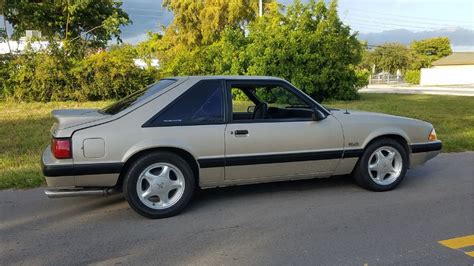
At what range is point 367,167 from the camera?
5.50 metres

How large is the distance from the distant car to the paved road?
317 mm

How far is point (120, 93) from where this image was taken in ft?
56.7

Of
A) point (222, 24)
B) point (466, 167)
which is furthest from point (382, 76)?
point (466, 167)

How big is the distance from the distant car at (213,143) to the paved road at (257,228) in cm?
32

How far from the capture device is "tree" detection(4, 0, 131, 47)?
1855 cm

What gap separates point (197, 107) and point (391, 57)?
222 feet

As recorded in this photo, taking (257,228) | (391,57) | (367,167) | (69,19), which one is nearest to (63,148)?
(257,228)

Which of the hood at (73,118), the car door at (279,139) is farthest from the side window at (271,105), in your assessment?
the hood at (73,118)

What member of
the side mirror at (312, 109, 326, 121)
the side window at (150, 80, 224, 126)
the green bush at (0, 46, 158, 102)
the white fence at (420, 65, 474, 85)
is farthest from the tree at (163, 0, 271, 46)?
the white fence at (420, 65, 474, 85)

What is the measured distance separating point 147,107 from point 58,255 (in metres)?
1.69

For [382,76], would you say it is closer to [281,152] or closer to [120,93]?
[120,93]

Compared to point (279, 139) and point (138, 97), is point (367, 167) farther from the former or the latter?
point (138, 97)

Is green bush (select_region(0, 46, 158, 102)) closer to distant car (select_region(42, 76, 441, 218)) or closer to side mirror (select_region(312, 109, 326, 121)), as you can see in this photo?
distant car (select_region(42, 76, 441, 218))

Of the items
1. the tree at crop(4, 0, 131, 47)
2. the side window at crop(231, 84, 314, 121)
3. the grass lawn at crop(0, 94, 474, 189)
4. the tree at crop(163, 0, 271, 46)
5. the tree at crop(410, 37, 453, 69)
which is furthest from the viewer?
the tree at crop(410, 37, 453, 69)
